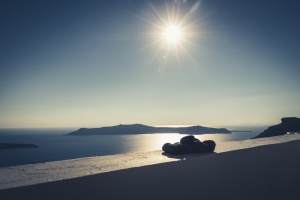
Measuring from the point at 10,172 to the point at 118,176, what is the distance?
83cm

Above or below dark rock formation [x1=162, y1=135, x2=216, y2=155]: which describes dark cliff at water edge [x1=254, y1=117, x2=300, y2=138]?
above

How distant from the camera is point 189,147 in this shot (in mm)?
2865

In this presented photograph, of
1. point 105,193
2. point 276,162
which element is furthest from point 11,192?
point 276,162

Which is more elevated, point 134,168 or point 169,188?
point 134,168

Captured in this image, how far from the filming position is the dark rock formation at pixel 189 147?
2.83 m

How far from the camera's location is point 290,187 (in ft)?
12.5

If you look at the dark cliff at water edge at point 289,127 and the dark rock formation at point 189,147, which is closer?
the dark rock formation at point 189,147

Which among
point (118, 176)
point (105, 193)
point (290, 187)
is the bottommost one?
point (290, 187)

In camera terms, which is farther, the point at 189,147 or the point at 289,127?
the point at 289,127

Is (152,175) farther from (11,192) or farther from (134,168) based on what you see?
(11,192)

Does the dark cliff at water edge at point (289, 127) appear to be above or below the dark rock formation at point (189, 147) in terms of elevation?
above

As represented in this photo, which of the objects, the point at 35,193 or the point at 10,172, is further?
the point at 10,172

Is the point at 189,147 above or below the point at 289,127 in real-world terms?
below

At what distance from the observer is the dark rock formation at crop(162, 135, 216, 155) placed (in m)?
2.83
